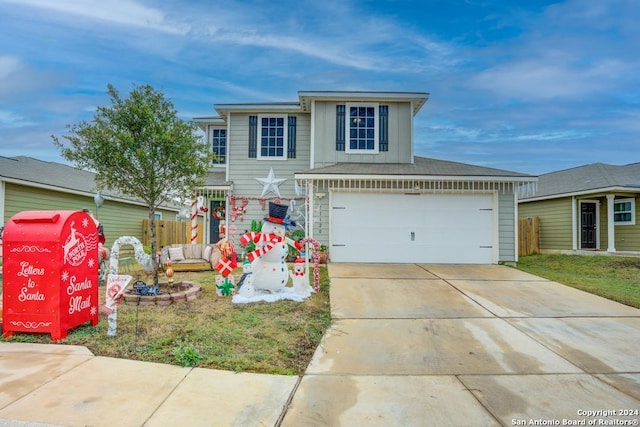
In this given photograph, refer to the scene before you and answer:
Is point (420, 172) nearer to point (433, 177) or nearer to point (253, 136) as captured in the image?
point (433, 177)

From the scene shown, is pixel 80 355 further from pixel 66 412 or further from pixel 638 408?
pixel 638 408

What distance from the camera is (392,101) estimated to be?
13.0m

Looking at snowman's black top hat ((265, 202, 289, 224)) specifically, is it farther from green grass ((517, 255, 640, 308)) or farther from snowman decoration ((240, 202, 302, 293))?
green grass ((517, 255, 640, 308))

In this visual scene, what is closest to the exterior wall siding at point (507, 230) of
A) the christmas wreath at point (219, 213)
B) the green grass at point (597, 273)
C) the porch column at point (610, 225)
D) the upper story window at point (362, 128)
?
the green grass at point (597, 273)

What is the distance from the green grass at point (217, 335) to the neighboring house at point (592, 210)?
1406cm

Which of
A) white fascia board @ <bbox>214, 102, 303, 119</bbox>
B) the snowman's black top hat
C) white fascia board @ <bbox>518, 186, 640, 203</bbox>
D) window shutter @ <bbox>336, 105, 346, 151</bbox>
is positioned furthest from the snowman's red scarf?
white fascia board @ <bbox>518, 186, 640, 203</bbox>

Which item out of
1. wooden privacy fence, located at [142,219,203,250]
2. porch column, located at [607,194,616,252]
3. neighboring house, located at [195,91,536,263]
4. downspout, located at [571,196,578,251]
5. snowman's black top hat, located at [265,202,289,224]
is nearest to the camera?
snowman's black top hat, located at [265,202,289,224]

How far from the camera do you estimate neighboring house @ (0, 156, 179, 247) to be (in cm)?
1154

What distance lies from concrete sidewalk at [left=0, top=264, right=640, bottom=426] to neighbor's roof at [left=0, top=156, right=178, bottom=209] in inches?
328

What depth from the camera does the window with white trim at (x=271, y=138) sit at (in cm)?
1368

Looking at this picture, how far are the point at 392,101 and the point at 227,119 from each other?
6.14 metres

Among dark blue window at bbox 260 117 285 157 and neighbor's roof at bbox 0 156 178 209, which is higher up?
dark blue window at bbox 260 117 285 157

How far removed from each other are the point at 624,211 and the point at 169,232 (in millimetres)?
20776

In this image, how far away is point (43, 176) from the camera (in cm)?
1328
